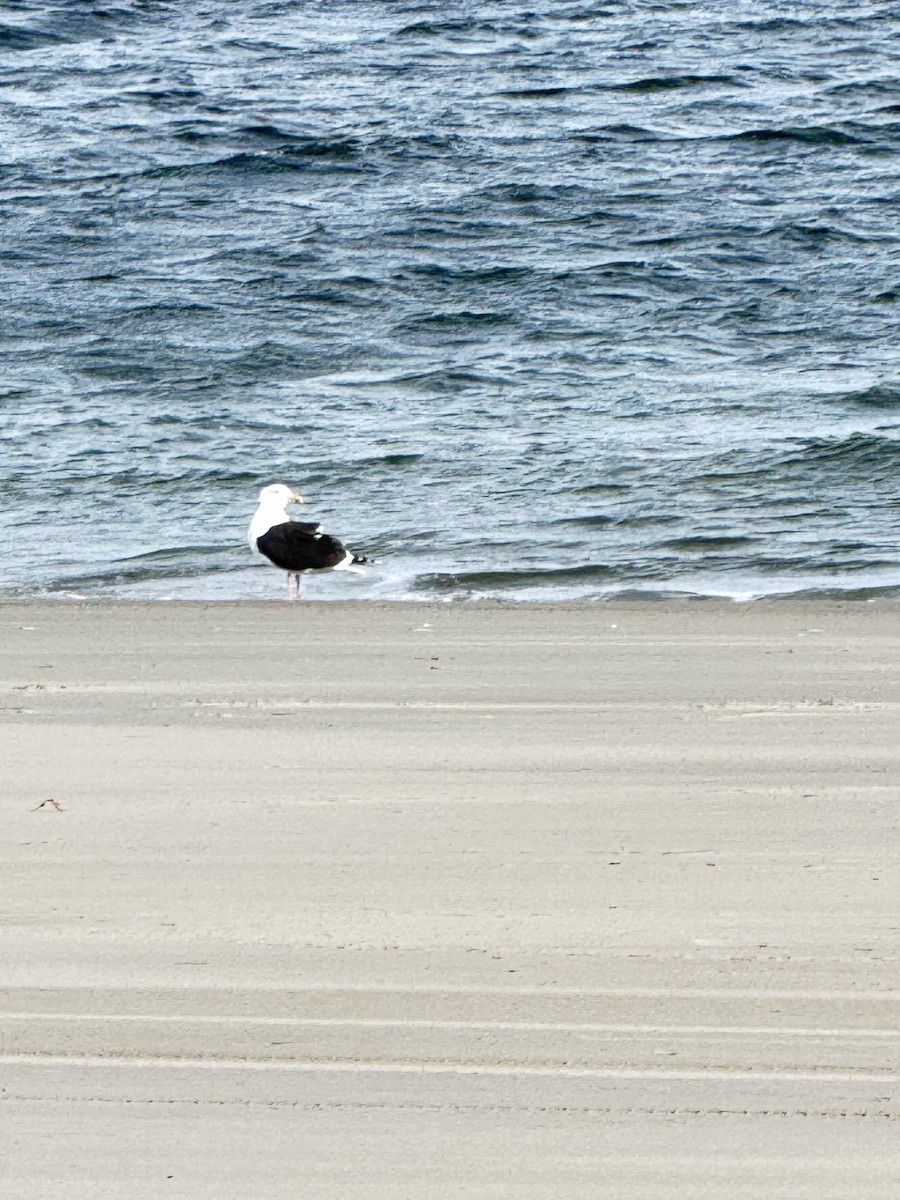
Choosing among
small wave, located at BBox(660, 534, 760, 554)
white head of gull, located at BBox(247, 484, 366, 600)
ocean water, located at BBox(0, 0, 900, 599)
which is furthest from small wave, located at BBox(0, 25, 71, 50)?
small wave, located at BBox(660, 534, 760, 554)

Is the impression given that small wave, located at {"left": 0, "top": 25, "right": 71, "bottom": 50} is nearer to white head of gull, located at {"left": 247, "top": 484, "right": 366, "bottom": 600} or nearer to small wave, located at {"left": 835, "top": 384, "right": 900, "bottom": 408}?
small wave, located at {"left": 835, "top": 384, "right": 900, "bottom": 408}

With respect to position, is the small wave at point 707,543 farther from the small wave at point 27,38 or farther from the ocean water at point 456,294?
the small wave at point 27,38

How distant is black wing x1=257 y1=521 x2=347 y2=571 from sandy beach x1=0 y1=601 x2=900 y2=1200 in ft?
6.87

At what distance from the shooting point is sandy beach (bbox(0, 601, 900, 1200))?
313 centimetres

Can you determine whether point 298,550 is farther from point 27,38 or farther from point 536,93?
point 27,38

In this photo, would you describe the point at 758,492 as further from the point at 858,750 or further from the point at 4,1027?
the point at 4,1027

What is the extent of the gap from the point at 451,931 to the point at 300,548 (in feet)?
15.9

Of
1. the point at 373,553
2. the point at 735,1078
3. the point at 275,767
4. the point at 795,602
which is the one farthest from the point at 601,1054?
the point at 373,553

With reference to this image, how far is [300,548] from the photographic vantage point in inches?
341

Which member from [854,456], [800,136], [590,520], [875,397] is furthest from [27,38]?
[590,520]

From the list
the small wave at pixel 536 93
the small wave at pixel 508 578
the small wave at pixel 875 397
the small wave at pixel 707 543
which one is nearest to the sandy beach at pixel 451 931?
the small wave at pixel 508 578

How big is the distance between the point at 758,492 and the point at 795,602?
288 centimetres

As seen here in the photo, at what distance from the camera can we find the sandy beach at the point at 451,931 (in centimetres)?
313

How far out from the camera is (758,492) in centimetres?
1084
